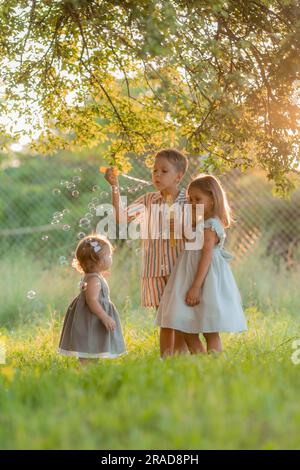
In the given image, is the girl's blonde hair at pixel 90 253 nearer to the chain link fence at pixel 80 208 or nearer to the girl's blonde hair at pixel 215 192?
the girl's blonde hair at pixel 215 192

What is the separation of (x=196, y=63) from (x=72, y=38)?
1296 millimetres

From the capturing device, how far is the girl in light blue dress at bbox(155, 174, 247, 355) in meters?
5.53

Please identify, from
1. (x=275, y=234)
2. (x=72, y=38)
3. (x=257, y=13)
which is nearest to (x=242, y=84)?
(x=257, y=13)

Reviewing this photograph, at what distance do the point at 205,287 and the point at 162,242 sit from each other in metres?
0.53

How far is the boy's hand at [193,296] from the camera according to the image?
5.54 m

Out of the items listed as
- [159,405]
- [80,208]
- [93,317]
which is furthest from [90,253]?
[80,208]

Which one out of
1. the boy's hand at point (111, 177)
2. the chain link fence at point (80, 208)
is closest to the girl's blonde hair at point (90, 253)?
the boy's hand at point (111, 177)

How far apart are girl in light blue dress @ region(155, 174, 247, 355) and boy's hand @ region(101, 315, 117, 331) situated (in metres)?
0.34

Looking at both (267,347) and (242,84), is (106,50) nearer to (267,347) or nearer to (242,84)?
(242,84)

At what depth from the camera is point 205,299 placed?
5551mm

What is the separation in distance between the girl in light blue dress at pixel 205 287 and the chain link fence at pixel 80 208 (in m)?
3.31

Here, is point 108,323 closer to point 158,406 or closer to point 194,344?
point 194,344

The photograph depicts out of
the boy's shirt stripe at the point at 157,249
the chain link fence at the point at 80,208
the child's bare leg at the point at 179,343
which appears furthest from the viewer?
the chain link fence at the point at 80,208

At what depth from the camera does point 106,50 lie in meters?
6.03
